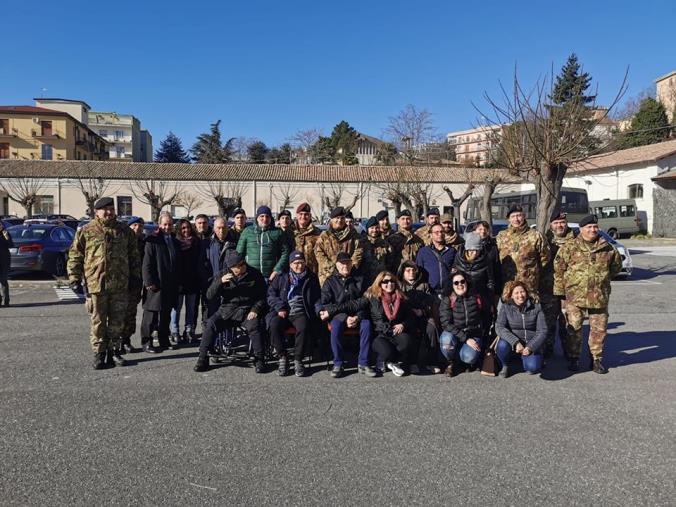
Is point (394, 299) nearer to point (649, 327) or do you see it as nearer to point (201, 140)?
point (649, 327)

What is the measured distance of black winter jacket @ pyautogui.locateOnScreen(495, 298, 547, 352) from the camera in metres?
5.43

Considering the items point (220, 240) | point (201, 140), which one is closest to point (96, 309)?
point (220, 240)

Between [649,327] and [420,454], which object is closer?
[420,454]

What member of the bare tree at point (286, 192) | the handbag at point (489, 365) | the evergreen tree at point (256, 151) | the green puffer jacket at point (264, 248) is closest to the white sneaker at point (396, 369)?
the handbag at point (489, 365)

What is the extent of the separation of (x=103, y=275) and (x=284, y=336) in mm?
2083

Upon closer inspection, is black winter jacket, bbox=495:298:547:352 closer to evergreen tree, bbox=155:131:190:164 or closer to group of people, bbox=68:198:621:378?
group of people, bbox=68:198:621:378

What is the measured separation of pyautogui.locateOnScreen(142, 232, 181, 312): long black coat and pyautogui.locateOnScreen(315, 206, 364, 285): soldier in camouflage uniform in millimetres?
1896

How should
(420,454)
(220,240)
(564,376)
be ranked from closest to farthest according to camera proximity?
(420,454)
(564,376)
(220,240)

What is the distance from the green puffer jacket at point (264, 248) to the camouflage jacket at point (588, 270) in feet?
10.8

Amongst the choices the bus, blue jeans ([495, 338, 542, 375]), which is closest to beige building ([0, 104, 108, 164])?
the bus

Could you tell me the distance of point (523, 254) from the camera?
5902mm

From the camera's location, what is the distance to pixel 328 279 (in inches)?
233

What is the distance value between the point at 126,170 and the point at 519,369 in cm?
4596

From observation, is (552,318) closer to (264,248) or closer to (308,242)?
(308,242)
